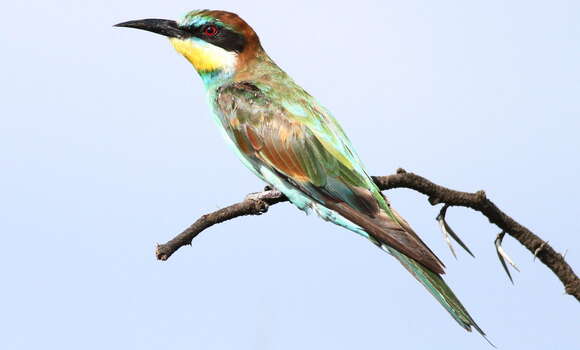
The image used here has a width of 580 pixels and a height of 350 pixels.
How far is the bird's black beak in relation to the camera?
4684 millimetres

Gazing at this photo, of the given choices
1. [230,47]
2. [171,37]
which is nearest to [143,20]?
[171,37]

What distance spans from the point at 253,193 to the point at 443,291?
4.20ft

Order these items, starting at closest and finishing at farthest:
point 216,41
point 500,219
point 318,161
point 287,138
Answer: point 500,219, point 318,161, point 287,138, point 216,41

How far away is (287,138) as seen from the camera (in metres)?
4.11

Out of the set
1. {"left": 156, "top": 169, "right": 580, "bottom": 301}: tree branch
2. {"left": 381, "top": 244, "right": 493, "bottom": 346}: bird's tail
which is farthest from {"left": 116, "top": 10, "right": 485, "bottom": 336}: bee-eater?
{"left": 156, "top": 169, "right": 580, "bottom": 301}: tree branch

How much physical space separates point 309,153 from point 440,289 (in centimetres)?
103

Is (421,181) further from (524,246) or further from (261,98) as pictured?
(261,98)

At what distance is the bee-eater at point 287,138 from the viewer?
11.6 feet

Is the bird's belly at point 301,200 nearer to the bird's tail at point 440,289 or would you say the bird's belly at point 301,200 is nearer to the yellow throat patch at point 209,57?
the bird's tail at point 440,289

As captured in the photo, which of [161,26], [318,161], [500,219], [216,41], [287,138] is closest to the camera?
[500,219]

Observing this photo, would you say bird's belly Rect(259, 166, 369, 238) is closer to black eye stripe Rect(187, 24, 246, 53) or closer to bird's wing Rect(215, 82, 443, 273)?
bird's wing Rect(215, 82, 443, 273)

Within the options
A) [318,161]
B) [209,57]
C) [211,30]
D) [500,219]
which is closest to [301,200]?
[318,161]

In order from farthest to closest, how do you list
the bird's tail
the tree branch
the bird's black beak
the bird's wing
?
the bird's black beak, the bird's wing, the bird's tail, the tree branch

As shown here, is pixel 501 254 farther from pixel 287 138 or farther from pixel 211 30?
pixel 211 30
